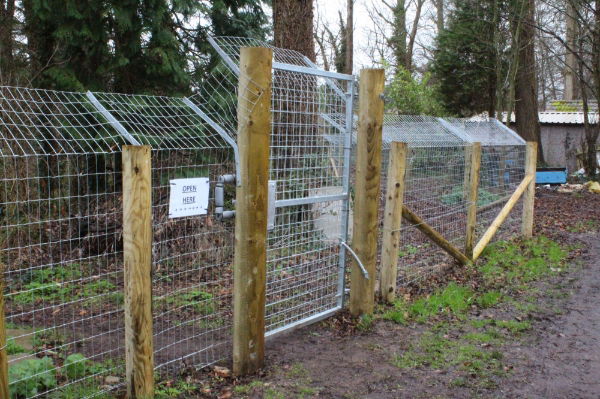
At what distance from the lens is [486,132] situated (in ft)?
29.7

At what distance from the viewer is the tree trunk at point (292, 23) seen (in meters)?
7.93

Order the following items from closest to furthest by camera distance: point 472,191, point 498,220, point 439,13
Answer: point 472,191 < point 498,220 < point 439,13

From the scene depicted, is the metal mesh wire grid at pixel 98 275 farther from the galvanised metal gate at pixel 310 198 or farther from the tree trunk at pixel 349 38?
the tree trunk at pixel 349 38

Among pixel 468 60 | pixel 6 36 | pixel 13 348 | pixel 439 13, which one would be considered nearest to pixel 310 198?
pixel 13 348

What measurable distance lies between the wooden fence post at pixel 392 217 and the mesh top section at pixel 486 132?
2540 mm

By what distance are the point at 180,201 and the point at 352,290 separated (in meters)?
2.29

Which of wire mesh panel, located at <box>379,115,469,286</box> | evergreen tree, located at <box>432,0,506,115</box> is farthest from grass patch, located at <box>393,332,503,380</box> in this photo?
evergreen tree, located at <box>432,0,506,115</box>

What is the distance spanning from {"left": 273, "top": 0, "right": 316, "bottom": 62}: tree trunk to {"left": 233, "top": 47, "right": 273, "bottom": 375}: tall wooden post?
4132 millimetres

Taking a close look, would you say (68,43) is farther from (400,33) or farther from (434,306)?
(400,33)

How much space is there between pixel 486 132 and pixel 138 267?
7100 millimetres

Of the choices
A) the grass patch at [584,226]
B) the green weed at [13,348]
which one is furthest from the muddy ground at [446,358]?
the grass patch at [584,226]

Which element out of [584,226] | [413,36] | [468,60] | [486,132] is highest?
[413,36]

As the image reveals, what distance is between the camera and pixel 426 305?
19.2 feet

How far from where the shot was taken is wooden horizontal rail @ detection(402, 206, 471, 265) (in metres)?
6.05
